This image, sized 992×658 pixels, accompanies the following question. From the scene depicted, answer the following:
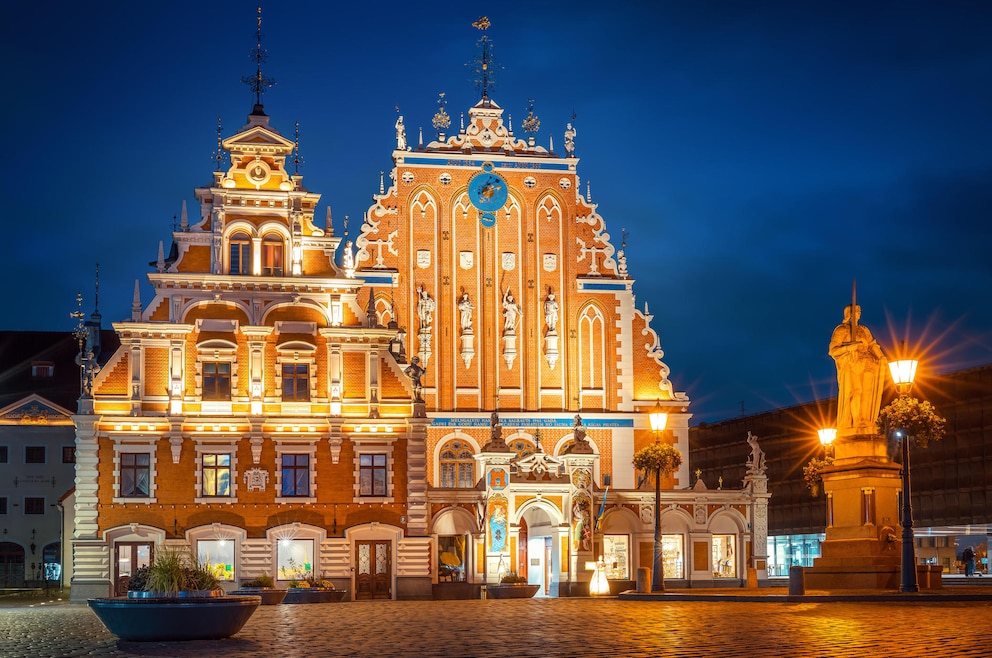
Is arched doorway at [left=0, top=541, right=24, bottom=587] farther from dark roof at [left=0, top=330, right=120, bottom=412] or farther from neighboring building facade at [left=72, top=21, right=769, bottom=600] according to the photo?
neighboring building facade at [left=72, top=21, right=769, bottom=600]

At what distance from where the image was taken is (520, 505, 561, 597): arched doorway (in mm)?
50281

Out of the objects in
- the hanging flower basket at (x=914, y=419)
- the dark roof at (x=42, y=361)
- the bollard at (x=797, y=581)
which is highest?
the dark roof at (x=42, y=361)

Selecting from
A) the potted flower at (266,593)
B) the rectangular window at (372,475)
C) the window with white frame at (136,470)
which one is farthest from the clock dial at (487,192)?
the potted flower at (266,593)

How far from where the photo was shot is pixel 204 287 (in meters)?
48.5

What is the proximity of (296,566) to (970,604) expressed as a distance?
2702 centimetres

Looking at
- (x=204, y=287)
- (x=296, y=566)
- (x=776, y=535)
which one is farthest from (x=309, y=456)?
(x=776, y=535)

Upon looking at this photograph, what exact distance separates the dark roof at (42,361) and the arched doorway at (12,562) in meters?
6.75

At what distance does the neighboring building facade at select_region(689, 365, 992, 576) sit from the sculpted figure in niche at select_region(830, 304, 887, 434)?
31823mm

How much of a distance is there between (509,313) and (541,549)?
12.1m

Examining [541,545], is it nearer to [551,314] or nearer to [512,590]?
[512,590]

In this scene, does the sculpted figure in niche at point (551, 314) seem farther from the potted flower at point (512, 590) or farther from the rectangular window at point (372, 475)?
the potted flower at point (512, 590)

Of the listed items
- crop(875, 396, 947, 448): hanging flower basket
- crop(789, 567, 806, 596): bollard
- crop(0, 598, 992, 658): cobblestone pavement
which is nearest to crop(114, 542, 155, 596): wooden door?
crop(0, 598, 992, 658): cobblestone pavement

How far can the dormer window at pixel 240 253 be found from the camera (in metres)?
49.6

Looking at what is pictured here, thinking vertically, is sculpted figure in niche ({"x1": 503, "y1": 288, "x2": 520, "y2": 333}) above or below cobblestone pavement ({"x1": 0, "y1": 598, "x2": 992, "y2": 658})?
above
